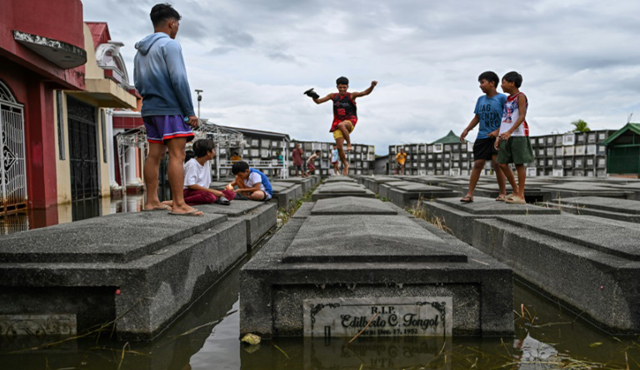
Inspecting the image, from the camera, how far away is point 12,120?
29.5 feet

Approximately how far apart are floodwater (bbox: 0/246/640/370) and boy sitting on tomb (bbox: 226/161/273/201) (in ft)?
13.5

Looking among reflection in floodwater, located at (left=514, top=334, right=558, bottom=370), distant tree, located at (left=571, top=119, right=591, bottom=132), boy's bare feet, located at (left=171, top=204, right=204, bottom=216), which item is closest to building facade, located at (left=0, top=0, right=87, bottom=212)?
boy's bare feet, located at (left=171, top=204, right=204, bottom=216)

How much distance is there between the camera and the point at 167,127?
12.1ft

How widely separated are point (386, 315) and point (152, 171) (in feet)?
9.13

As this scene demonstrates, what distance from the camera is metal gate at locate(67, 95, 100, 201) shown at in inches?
479

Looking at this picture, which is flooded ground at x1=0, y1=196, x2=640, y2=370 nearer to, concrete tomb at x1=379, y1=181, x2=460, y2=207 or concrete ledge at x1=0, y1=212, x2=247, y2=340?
concrete ledge at x1=0, y1=212, x2=247, y2=340

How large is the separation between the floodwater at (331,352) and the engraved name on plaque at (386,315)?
0.05m

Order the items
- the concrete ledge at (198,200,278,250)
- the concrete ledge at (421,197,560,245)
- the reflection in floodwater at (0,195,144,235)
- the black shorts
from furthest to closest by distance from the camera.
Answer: the reflection in floodwater at (0,195,144,235) → the black shorts → the concrete ledge at (198,200,278,250) → the concrete ledge at (421,197,560,245)

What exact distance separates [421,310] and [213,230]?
1.86 meters

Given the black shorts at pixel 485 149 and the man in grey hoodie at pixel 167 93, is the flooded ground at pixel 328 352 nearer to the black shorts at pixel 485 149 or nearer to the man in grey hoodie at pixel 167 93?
the man in grey hoodie at pixel 167 93

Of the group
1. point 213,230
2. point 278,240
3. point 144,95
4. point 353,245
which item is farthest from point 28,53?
point 353,245

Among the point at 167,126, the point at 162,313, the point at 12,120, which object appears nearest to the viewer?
the point at 162,313

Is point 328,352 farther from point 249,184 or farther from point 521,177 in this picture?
point 249,184

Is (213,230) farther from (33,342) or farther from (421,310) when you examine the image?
(421,310)
